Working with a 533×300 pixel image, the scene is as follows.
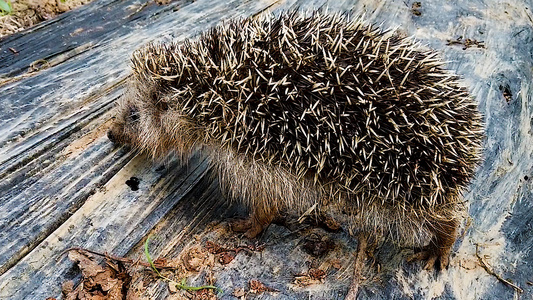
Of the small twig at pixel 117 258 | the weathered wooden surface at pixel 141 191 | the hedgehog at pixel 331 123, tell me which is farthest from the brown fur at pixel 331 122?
the small twig at pixel 117 258

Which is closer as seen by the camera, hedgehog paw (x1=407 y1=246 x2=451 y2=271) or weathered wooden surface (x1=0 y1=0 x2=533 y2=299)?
weathered wooden surface (x1=0 y1=0 x2=533 y2=299)

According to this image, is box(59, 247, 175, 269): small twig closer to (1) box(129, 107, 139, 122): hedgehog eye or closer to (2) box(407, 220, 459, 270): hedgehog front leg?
(1) box(129, 107, 139, 122): hedgehog eye

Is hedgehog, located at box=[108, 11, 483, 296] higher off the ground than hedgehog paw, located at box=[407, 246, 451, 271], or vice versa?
hedgehog, located at box=[108, 11, 483, 296]

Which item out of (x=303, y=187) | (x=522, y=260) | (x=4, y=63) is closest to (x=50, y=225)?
(x=303, y=187)

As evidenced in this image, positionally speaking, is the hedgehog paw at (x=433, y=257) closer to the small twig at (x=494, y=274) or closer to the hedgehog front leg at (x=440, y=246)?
the hedgehog front leg at (x=440, y=246)

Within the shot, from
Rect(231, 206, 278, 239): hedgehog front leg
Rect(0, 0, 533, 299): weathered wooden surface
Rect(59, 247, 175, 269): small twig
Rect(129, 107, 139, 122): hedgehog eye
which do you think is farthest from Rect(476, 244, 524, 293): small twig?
Rect(129, 107, 139, 122): hedgehog eye

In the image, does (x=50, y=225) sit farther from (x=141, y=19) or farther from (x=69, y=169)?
(x=141, y=19)

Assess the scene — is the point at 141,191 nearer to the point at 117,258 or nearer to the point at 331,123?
the point at 117,258
